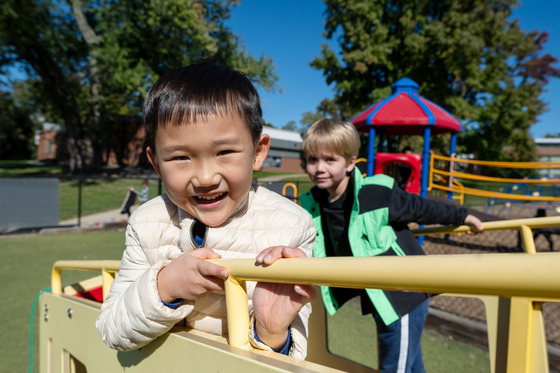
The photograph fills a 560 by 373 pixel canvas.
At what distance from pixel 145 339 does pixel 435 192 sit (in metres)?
12.7

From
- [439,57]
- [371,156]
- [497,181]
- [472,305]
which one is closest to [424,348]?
[472,305]

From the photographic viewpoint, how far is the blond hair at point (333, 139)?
6.72 feet

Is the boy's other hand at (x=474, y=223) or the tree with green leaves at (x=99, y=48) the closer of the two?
the boy's other hand at (x=474, y=223)

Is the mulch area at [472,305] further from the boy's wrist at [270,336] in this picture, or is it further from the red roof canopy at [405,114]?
the boy's wrist at [270,336]

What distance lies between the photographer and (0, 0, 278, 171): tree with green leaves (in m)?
15.9

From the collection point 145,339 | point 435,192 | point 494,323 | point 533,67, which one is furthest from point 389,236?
point 533,67

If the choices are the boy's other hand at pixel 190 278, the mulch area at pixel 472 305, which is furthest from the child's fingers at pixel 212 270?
the mulch area at pixel 472 305

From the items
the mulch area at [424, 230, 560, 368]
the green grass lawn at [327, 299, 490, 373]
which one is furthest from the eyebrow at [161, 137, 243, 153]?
the mulch area at [424, 230, 560, 368]

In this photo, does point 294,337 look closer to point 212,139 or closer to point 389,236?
point 212,139

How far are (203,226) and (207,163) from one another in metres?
0.22

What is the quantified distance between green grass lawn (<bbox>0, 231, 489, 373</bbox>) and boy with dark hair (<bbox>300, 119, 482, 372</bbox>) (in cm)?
89

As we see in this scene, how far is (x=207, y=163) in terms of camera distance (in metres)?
0.92

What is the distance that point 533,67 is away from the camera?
23641 millimetres

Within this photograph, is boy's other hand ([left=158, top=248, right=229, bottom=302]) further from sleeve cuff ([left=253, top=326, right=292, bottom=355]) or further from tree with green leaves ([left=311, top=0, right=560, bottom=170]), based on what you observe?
tree with green leaves ([left=311, top=0, right=560, bottom=170])
